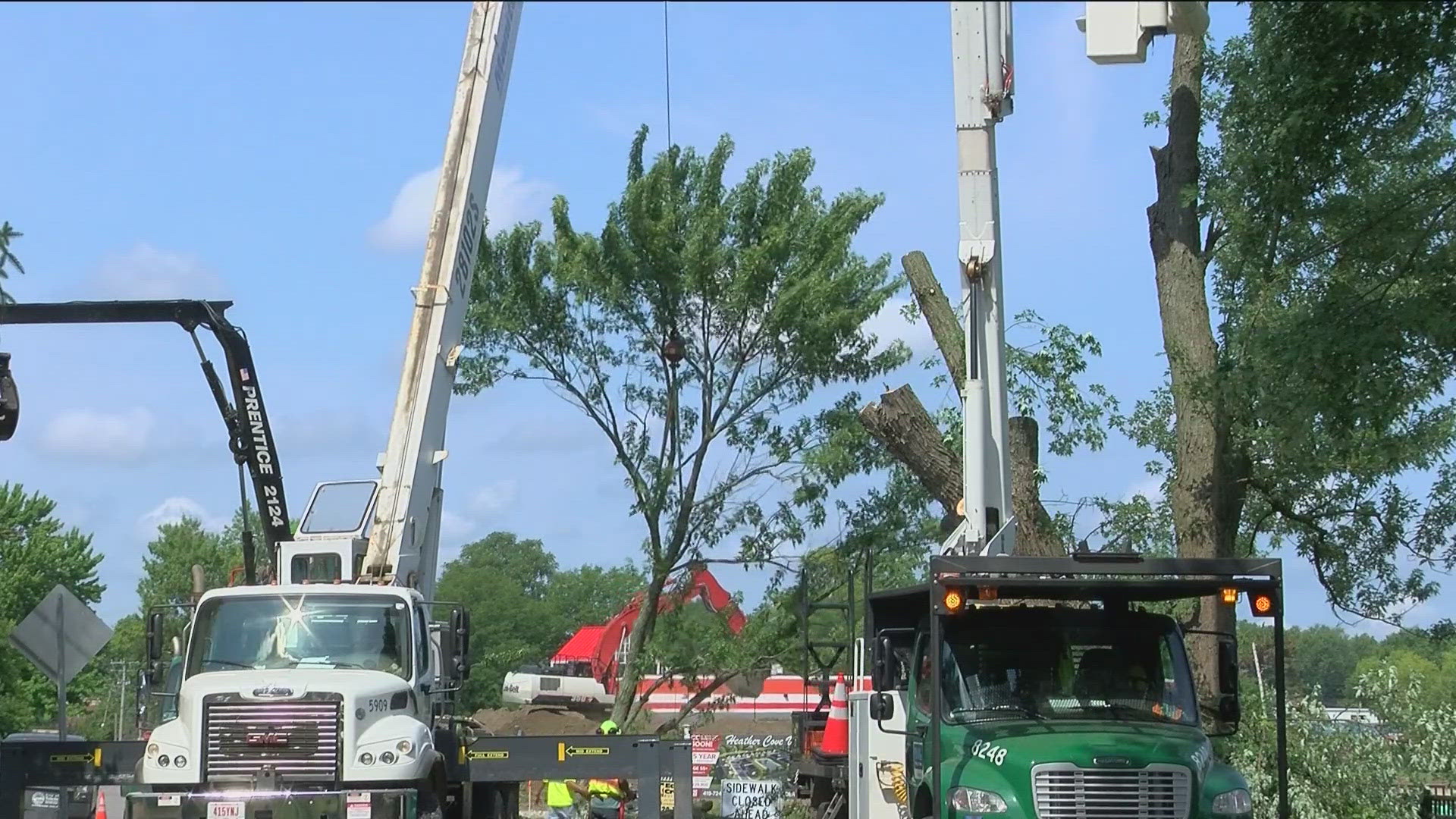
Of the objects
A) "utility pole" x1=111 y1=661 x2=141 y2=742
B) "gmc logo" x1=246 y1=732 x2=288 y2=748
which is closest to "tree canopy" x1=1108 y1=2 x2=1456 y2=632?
"gmc logo" x1=246 y1=732 x2=288 y2=748

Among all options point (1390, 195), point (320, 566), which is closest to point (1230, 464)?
point (1390, 195)

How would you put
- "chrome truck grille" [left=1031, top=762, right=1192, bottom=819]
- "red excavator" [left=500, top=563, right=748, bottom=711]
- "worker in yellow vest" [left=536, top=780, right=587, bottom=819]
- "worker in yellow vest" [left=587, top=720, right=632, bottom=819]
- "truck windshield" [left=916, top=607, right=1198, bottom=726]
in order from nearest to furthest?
1. "chrome truck grille" [left=1031, top=762, right=1192, bottom=819]
2. "truck windshield" [left=916, top=607, right=1198, bottom=726]
3. "worker in yellow vest" [left=587, top=720, right=632, bottom=819]
4. "worker in yellow vest" [left=536, top=780, right=587, bottom=819]
5. "red excavator" [left=500, top=563, right=748, bottom=711]

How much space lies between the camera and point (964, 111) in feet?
45.3

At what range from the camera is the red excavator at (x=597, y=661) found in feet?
97.2

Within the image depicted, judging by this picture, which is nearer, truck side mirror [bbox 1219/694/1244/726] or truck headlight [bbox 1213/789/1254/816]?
truck headlight [bbox 1213/789/1254/816]

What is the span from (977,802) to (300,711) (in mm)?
5325

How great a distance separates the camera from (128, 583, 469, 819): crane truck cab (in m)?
13.0

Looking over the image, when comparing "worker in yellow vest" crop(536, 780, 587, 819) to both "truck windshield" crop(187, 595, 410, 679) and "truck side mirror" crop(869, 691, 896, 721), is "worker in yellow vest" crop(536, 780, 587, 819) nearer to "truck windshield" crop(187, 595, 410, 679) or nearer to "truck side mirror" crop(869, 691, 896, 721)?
"truck windshield" crop(187, 595, 410, 679)

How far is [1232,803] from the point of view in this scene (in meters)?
11.2

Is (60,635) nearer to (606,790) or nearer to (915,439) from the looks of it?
(606,790)

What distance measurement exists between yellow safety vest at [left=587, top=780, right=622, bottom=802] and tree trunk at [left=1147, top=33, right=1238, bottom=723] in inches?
235

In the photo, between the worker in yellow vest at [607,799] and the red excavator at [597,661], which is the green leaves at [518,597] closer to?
the red excavator at [597,661]

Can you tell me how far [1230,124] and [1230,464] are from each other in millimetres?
3797

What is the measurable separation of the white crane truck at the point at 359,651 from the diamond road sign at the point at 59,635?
212cm
